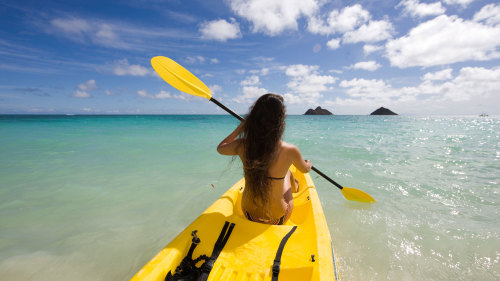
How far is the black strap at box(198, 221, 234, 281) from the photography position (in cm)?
150

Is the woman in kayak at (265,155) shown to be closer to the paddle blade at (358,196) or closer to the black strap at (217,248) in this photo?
the black strap at (217,248)

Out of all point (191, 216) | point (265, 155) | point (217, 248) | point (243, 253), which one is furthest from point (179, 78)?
A: point (243, 253)

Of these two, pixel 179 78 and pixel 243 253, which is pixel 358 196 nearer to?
pixel 243 253

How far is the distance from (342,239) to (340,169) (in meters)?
3.73

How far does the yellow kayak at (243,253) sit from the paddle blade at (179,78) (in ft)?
7.40

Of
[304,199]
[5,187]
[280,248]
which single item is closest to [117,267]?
[280,248]

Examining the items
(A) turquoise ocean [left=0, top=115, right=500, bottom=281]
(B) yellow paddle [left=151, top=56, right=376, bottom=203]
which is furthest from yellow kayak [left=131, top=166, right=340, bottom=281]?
(B) yellow paddle [left=151, top=56, right=376, bottom=203]

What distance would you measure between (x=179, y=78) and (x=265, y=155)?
2541 millimetres

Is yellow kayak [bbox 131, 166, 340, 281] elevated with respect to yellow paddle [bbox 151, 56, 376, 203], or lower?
lower

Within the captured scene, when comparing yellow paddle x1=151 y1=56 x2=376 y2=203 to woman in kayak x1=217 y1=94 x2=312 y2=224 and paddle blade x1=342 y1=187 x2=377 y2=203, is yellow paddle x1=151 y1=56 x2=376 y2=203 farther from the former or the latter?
woman in kayak x1=217 y1=94 x2=312 y2=224

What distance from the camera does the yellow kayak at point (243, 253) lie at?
1515 millimetres

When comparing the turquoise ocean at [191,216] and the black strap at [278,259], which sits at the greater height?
the black strap at [278,259]

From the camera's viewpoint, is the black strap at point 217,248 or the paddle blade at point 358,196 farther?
the paddle blade at point 358,196

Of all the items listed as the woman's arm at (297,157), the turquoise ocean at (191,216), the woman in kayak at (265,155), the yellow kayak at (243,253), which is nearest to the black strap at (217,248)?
the yellow kayak at (243,253)
